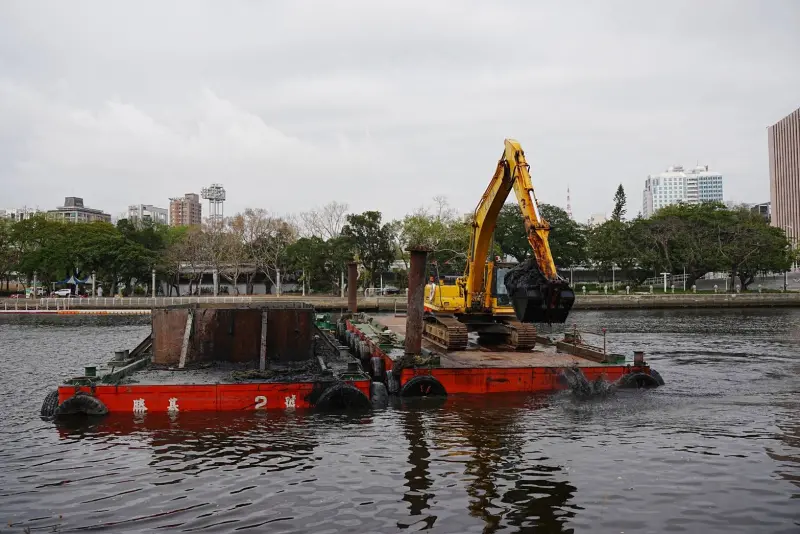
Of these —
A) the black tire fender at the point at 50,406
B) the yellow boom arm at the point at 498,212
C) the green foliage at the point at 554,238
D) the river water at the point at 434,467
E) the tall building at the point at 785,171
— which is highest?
the tall building at the point at 785,171

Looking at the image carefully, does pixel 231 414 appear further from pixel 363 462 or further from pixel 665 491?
pixel 665 491

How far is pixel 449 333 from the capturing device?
723 inches

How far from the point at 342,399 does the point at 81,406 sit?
540 cm

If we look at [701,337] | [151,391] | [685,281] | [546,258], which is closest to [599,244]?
[685,281]

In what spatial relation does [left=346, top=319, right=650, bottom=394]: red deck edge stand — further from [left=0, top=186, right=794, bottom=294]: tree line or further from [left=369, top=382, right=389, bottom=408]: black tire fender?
[left=0, top=186, right=794, bottom=294]: tree line

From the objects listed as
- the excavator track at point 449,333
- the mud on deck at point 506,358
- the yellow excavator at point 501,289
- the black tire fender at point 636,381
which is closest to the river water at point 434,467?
Answer: the black tire fender at point 636,381

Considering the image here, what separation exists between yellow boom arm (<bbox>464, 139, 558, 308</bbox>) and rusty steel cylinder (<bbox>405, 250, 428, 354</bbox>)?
2.85 metres

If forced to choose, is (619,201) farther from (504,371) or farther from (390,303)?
(504,371)

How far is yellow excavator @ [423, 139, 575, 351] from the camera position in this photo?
13852 mm

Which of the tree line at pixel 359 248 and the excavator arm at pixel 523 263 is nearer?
the excavator arm at pixel 523 263

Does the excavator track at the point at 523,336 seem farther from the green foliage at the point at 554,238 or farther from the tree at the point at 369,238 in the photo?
the green foliage at the point at 554,238

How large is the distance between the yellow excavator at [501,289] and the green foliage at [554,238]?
2115 inches

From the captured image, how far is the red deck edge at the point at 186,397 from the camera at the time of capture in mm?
13352

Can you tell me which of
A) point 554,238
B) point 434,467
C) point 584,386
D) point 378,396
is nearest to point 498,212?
point 584,386
